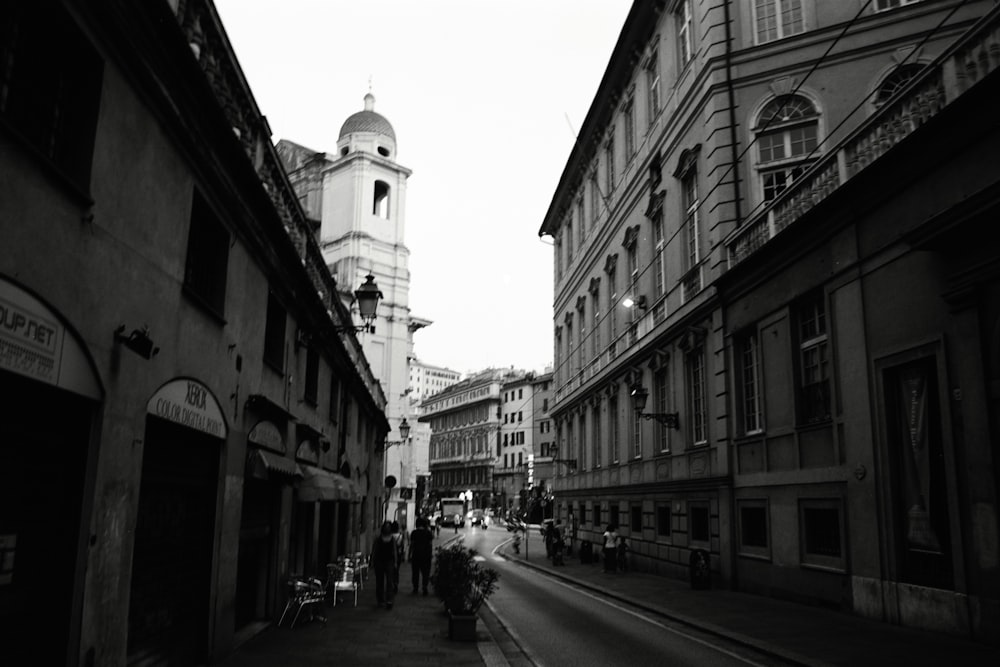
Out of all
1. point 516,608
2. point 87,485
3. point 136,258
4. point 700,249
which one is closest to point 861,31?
point 700,249

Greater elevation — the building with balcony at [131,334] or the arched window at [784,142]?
the arched window at [784,142]

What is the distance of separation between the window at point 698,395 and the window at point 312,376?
10993 mm

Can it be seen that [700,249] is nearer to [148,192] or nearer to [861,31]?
[861,31]

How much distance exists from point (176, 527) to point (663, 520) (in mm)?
19175

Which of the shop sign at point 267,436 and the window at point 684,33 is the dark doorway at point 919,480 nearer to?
the shop sign at point 267,436

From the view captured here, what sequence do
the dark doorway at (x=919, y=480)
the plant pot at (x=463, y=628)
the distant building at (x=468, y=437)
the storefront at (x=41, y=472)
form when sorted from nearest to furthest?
the storefront at (x=41, y=472)
the plant pot at (x=463, y=628)
the dark doorway at (x=919, y=480)
the distant building at (x=468, y=437)

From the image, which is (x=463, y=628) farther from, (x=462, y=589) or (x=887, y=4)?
(x=887, y=4)

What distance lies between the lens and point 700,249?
915 inches

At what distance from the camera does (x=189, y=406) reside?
8906mm

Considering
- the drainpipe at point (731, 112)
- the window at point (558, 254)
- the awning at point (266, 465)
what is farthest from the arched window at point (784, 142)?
the window at point (558, 254)

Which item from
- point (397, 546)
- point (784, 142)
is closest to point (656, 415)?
point (784, 142)

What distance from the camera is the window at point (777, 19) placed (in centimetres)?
2192

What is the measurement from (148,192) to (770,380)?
14685 millimetres

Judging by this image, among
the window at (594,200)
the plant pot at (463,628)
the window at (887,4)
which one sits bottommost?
the plant pot at (463,628)
